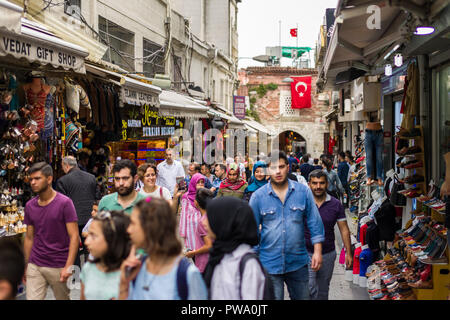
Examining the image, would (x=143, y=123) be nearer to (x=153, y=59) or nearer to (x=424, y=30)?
(x=153, y=59)

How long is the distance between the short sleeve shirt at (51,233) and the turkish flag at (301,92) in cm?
3464

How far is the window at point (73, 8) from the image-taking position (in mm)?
10720

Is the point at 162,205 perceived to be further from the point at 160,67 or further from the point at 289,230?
the point at 160,67

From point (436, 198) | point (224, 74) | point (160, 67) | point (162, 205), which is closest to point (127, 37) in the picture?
point (160, 67)

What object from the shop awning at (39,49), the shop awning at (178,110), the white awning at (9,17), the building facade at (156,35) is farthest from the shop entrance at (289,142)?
the white awning at (9,17)

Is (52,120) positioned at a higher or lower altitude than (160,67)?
lower

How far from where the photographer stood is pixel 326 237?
5.53 m

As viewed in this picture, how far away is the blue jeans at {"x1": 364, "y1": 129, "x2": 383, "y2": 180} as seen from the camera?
1013 cm

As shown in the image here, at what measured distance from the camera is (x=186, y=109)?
42.5 feet

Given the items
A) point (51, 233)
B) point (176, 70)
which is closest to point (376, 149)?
point (51, 233)

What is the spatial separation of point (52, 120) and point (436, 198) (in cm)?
532

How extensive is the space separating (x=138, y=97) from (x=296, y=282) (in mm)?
5867

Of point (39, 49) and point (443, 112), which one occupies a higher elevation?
point (39, 49)

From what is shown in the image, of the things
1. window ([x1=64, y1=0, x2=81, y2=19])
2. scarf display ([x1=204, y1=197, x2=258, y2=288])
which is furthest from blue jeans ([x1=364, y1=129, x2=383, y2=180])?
scarf display ([x1=204, y1=197, x2=258, y2=288])
